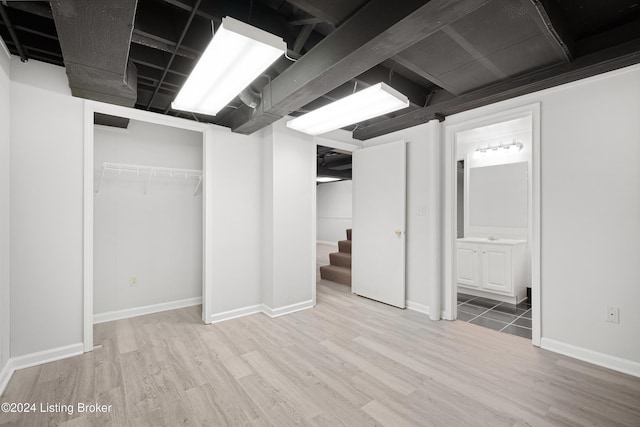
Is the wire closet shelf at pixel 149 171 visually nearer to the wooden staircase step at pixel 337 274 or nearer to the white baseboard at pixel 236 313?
the white baseboard at pixel 236 313

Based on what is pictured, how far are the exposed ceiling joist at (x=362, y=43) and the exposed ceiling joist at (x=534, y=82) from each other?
1574 millimetres

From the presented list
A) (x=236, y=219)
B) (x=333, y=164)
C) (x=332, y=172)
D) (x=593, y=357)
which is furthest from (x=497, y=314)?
(x=332, y=172)

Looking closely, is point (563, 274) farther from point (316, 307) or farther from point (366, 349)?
point (316, 307)

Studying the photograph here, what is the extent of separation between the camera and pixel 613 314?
7.47ft

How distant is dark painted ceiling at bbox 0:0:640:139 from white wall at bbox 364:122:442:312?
2.40ft

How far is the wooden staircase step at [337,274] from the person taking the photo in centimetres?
491

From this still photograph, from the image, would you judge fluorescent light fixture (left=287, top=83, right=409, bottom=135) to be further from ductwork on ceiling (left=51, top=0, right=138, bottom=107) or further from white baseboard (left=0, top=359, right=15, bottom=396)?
white baseboard (left=0, top=359, right=15, bottom=396)

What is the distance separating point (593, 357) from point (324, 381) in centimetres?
222

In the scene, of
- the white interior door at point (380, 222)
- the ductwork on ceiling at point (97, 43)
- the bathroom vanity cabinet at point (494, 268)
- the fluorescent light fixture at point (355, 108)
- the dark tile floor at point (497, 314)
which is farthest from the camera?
the bathroom vanity cabinet at point (494, 268)

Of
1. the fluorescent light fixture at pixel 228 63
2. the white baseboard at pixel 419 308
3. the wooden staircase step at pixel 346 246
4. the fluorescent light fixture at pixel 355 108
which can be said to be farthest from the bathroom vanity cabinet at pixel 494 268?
the fluorescent light fixture at pixel 228 63

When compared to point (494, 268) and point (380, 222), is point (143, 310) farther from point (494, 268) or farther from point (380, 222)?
point (494, 268)

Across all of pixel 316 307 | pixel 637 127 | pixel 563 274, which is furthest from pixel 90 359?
pixel 637 127

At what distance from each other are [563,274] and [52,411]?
3.95 meters

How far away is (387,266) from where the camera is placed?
153 inches
